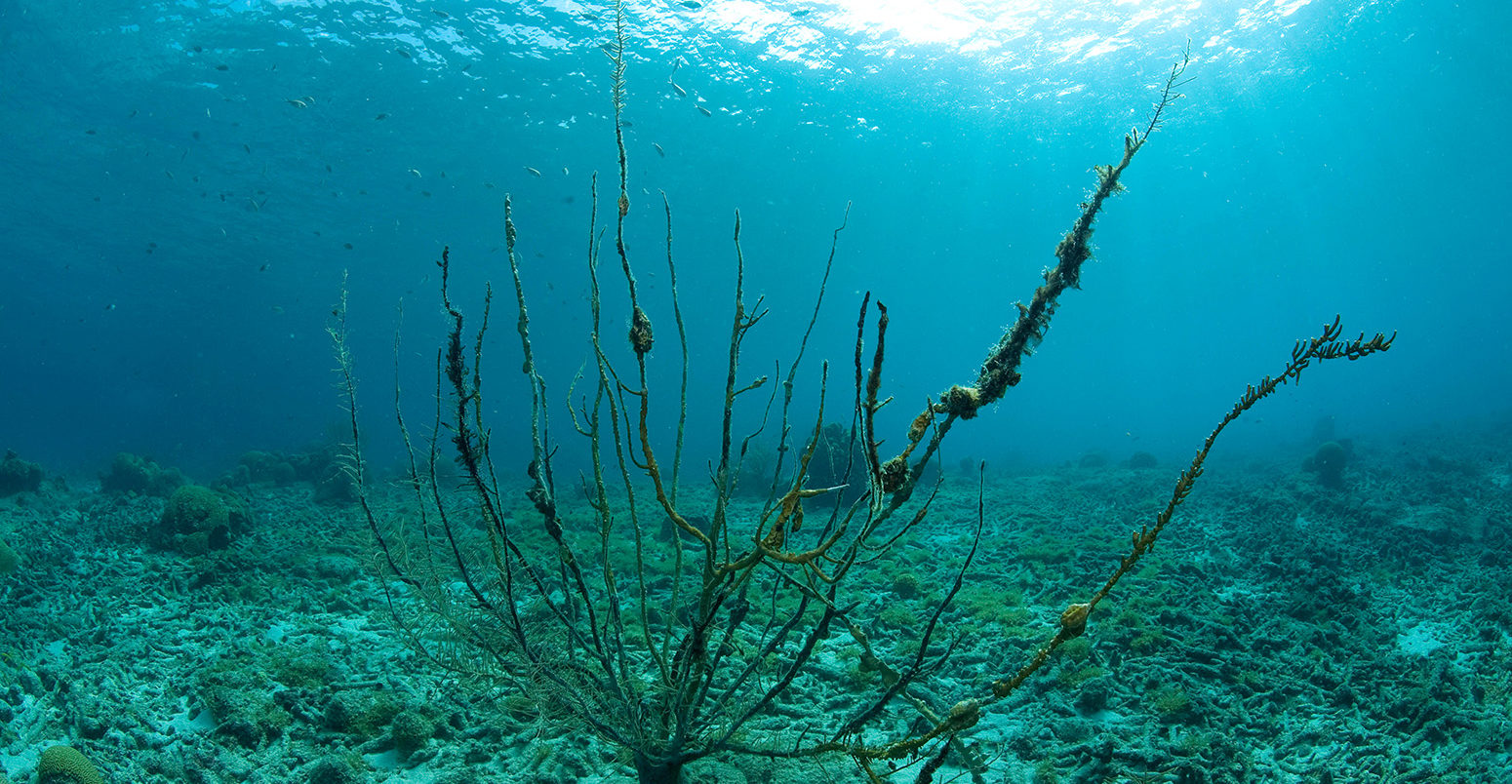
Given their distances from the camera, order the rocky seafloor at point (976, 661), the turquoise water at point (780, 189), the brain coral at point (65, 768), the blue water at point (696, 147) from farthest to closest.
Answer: the blue water at point (696, 147) < the turquoise water at point (780, 189) < the rocky seafloor at point (976, 661) < the brain coral at point (65, 768)

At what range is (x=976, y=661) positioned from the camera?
538 cm

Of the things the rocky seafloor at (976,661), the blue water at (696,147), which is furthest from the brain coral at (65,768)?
the blue water at (696,147)

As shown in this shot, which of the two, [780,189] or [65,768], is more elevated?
[780,189]

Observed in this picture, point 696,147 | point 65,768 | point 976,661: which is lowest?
point 65,768

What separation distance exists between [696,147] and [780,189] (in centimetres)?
788

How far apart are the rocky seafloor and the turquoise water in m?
0.07

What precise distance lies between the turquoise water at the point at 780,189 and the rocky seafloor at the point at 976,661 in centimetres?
7

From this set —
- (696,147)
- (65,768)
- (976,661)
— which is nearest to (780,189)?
(696,147)

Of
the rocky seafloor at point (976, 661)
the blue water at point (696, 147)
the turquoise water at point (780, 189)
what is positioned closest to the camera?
the rocky seafloor at point (976, 661)

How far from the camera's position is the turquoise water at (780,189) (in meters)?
6.73

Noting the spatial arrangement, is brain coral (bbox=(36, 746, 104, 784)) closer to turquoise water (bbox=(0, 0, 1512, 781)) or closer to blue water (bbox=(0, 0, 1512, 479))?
turquoise water (bbox=(0, 0, 1512, 781))

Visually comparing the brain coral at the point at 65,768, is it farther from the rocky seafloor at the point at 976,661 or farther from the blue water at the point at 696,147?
the blue water at the point at 696,147

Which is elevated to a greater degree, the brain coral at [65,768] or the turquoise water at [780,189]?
the turquoise water at [780,189]

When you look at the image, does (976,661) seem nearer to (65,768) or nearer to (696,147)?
(65,768)
